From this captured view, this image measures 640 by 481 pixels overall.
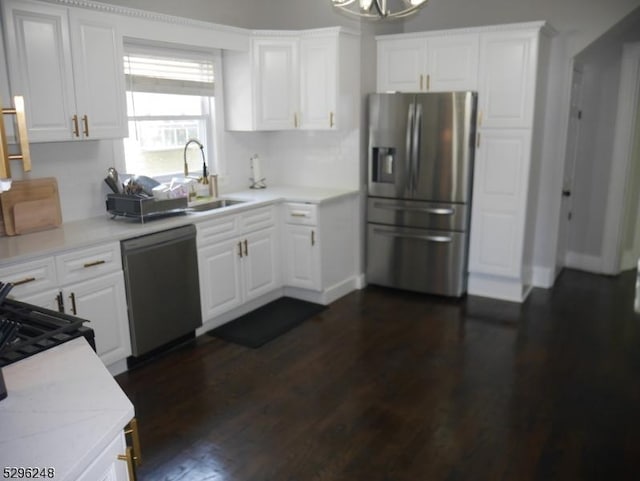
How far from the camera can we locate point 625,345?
12.2 ft

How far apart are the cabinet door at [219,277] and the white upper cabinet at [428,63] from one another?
82.3 inches

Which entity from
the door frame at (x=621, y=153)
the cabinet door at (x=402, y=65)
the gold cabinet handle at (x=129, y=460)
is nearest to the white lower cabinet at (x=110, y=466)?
the gold cabinet handle at (x=129, y=460)

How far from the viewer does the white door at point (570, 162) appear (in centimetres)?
476

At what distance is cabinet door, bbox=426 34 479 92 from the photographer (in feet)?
14.3

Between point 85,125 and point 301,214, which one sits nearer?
point 85,125

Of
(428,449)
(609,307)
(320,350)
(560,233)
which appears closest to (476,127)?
(560,233)

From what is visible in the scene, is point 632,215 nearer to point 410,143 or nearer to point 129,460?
point 410,143

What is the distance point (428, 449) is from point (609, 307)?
2.72 metres

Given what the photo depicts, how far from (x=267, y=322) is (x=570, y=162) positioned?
323 centimetres

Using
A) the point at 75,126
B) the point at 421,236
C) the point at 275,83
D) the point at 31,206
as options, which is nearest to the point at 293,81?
the point at 275,83

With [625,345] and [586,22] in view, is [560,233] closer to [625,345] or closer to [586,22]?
[625,345]

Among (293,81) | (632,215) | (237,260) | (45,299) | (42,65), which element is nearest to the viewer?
(45,299)

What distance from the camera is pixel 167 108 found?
422 centimetres

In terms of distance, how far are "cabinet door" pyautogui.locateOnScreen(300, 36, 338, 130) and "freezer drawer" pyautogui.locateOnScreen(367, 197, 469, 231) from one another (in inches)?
34.2
